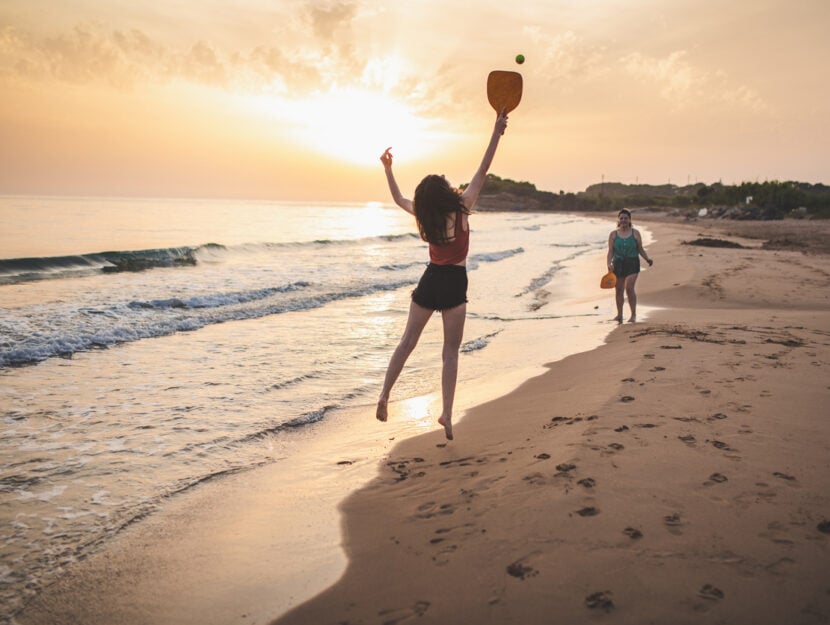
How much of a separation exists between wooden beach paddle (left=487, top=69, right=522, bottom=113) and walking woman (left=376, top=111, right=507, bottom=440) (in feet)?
0.36

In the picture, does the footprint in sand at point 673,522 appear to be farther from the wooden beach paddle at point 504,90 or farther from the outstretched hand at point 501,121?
the wooden beach paddle at point 504,90

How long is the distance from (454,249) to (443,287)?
0.33 metres

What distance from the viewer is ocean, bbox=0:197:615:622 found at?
160 inches

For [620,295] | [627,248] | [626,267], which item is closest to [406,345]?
[620,295]

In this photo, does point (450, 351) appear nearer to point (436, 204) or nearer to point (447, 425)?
point (447, 425)

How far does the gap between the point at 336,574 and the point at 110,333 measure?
850 cm

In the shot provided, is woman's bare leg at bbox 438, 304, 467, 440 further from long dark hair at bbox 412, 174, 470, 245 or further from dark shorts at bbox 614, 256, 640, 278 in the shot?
dark shorts at bbox 614, 256, 640, 278

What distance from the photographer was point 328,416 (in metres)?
5.90

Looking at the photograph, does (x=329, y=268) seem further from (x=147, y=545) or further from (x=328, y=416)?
(x=147, y=545)

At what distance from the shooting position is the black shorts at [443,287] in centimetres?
431

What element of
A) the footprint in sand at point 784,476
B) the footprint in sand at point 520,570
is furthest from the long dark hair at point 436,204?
the footprint in sand at point 784,476

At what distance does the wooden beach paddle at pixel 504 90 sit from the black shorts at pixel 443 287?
4.64 feet

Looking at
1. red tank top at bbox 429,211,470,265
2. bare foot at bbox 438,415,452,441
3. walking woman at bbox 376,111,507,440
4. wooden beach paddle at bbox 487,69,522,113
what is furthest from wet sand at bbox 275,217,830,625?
wooden beach paddle at bbox 487,69,522,113

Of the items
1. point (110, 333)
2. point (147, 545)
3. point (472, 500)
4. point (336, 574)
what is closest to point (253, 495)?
point (147, 545)
